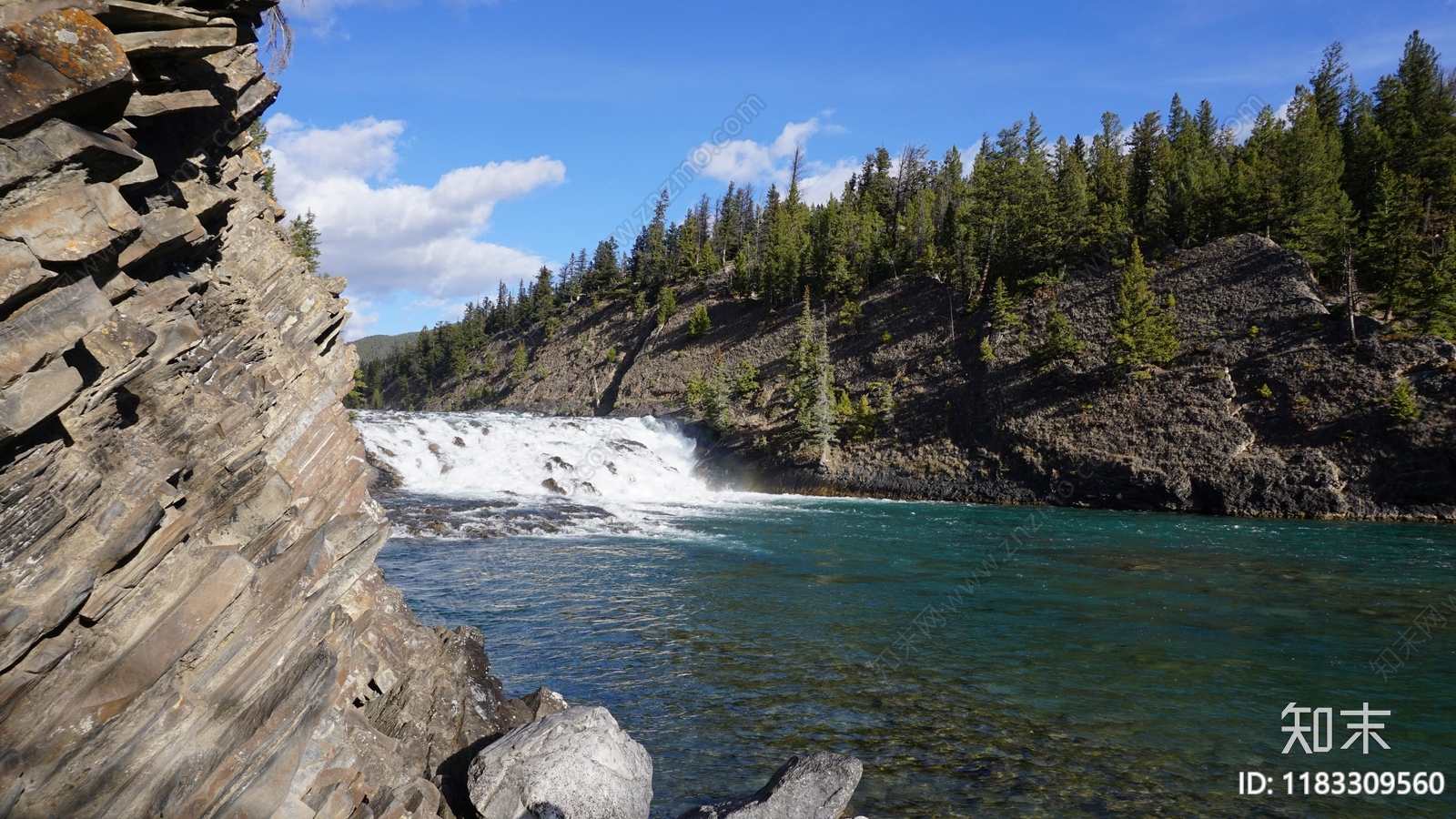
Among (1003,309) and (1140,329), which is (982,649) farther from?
(1003,309)

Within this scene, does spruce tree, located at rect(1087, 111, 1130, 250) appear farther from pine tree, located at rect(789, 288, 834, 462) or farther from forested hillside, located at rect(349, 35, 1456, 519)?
pine tree, located at rect(789, 288, 834, 462)

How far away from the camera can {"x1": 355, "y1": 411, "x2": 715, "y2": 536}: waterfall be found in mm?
30578

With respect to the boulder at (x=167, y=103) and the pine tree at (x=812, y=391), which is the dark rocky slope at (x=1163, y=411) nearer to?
the pine tree at (x=812, y=391)

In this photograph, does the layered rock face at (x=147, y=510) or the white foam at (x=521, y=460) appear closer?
the layered rock face at (x=147, y=510)

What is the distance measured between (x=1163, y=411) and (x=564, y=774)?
163ft

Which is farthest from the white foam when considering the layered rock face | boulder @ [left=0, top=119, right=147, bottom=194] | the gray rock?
boulder @ [left=0, top=119, right=147, bottom=194]

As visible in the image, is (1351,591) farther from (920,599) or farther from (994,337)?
(994,337)

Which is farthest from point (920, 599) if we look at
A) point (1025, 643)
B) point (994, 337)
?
point (994, 337)

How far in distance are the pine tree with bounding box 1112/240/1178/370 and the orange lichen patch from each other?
180ft

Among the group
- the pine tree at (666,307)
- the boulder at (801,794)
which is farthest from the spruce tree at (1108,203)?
the boulder at (801,794)

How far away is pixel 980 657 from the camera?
14.5m

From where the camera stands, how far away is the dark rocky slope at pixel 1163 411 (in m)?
39.7

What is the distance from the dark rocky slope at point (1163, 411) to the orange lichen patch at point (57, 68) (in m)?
49.7

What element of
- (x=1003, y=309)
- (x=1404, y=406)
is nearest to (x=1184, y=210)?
(x=1003, y=309)
